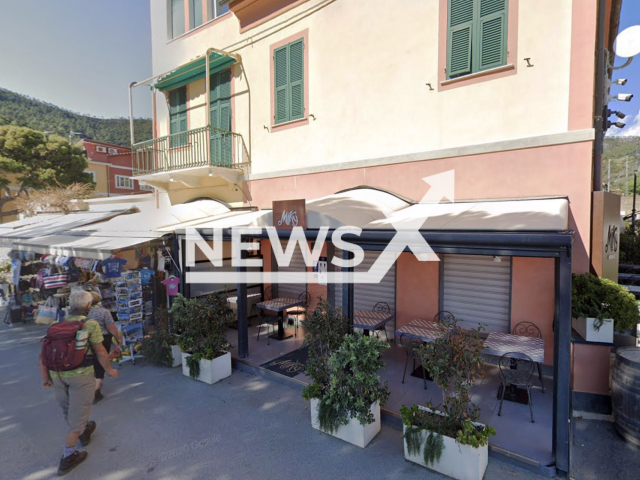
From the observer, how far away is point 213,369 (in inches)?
260

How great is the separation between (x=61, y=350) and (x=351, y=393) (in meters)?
3.71

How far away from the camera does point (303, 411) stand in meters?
5.59

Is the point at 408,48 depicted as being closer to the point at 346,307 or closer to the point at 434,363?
the point at 346,307

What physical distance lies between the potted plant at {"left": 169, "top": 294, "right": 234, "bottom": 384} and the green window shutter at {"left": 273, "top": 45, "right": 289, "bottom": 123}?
5.79m

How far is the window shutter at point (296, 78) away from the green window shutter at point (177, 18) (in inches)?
232

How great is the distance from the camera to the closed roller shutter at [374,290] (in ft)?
27.5

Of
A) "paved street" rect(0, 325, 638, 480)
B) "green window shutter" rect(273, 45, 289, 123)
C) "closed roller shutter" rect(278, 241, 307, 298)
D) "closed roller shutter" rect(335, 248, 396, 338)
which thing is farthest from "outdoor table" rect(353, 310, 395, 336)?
"green window shutter" rect(273, 45, 289, 123)

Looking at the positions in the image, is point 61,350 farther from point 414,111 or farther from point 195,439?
point 414,111

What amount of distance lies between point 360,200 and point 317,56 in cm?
473

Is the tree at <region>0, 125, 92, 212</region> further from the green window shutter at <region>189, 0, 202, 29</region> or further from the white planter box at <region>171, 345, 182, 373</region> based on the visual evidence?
the white planter box at <region>171, 345, 182, 373</region>

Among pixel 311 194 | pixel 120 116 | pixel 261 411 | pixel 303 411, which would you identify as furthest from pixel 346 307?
pixel 120 116

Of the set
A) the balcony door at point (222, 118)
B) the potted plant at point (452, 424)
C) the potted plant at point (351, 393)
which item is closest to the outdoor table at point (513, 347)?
the potted plant at point (452, 424)

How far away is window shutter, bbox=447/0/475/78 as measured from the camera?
23.1 ft

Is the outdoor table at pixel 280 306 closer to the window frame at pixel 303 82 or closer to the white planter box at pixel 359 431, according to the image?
the white planter box at pixel 359 431
